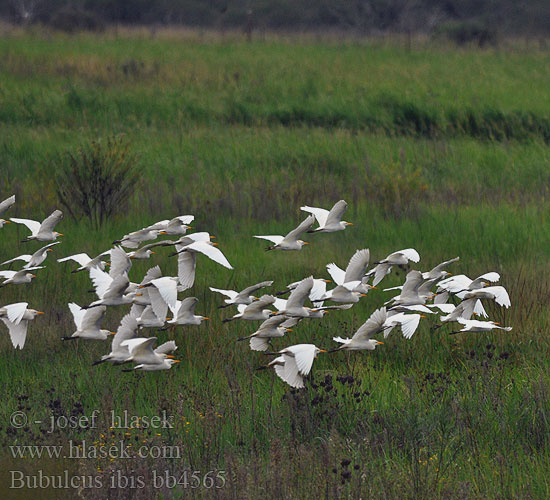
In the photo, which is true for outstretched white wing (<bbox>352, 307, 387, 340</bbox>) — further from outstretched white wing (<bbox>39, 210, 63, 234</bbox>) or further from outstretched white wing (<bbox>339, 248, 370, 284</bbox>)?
outstretched white wing (<bbox>39, 210, 63, 234</bbox>)

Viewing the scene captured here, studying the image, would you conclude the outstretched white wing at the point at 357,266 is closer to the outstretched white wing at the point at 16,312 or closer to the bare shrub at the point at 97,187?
the outstretched white wing at the point at 16,312

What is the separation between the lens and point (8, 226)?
10.9 m

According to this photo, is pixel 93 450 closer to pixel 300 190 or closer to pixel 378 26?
pixel 300 190

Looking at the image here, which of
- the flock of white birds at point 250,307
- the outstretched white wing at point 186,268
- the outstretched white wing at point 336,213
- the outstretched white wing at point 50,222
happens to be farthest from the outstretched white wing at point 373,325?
the outstretched white wing at point 50,222

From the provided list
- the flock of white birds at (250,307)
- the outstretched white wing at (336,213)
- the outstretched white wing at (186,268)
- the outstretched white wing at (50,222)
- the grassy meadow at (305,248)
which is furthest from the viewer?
the outstretched white wing at (50,222)

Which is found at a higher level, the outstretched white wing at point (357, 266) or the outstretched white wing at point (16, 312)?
the outstretched white wing at point (357, 266)

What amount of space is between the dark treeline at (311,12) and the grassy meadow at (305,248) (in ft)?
76.3

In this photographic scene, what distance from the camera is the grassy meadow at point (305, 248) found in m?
5.48

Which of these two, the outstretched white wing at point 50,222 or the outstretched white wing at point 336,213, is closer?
the outstretched white wing at point 336,213

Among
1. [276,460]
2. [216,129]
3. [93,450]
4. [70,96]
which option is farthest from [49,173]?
[276,460]

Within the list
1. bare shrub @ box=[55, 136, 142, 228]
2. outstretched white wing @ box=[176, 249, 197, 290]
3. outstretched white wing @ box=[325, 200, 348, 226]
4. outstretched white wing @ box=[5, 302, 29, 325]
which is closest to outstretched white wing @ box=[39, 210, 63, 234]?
outstretched white wing @ box=[176, 249, 197, 290]

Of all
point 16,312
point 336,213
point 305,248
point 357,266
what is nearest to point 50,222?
point 16,312

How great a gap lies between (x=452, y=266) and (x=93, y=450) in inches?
190

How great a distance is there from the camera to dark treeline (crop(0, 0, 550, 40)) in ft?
156
